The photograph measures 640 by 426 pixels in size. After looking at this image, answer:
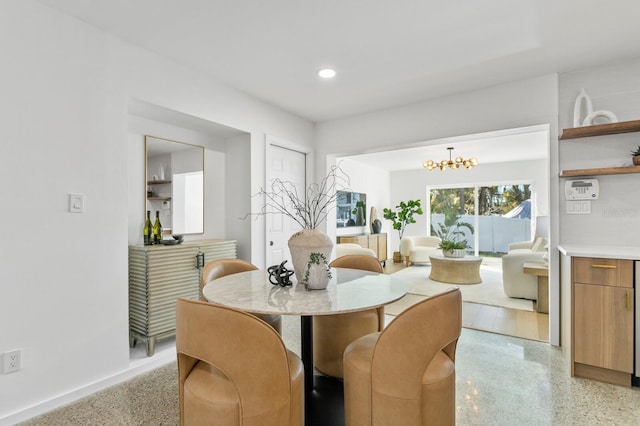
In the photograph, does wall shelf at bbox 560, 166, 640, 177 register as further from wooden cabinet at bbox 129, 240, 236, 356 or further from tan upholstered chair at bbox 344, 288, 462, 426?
wooden cabinet at bbox 129, 240, 236, 356

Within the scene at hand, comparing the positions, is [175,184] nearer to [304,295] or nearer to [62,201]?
[62,201]

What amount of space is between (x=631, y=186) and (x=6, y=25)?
14.7ft

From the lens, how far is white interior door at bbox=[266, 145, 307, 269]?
3668mm

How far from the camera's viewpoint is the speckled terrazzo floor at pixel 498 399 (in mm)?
1828

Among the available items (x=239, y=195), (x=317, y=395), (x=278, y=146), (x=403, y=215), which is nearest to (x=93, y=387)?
(x=317, y=395)

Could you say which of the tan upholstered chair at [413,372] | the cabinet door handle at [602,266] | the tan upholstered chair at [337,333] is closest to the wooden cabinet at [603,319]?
the cabinet door handle at [602,266]

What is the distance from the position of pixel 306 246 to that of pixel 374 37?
1582mm

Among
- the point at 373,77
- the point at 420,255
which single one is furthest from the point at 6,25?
the point at 420,255

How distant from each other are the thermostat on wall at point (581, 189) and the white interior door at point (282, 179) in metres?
2.79

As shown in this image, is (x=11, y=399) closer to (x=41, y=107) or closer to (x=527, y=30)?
(x=41, y=107)

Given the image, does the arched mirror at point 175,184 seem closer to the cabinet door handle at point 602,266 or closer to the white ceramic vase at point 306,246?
the white ceramic vase at point 306,246

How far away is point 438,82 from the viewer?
3.09 m

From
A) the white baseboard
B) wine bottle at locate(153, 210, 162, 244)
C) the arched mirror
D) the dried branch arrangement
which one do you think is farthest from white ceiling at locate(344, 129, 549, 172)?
the white baseboard

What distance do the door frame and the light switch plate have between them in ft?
5.76
